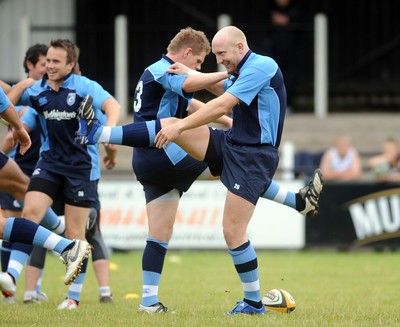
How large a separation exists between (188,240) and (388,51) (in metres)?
7.04

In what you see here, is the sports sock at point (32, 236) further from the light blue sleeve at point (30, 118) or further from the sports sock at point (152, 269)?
the light blue sleeve at point (30, 118)

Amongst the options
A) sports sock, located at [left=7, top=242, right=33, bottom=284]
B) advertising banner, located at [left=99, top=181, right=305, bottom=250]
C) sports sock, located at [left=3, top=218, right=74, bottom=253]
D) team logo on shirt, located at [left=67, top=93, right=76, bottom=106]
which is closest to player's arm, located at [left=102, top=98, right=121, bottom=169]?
team logo on shirt, located at [left=67, top=93, right=76, bottom=106]

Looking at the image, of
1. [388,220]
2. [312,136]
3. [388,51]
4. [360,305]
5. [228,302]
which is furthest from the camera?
[388,51]

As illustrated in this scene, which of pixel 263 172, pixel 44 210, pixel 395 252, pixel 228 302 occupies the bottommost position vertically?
pixel 395 252

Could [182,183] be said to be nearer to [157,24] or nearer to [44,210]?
[44,210]

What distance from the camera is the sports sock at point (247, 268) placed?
811 cm

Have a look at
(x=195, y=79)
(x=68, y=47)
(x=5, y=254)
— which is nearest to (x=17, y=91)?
(x=68, y=47)

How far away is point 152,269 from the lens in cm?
848

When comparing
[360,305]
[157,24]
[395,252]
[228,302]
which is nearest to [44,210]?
[228,302]

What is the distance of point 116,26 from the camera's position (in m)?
19.5

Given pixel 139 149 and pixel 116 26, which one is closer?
pixel 139 149

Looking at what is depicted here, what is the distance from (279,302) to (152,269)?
1.04 m

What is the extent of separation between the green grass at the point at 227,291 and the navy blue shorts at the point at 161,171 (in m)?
1.00

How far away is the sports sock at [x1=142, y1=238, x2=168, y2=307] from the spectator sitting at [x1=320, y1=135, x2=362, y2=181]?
8083mm
